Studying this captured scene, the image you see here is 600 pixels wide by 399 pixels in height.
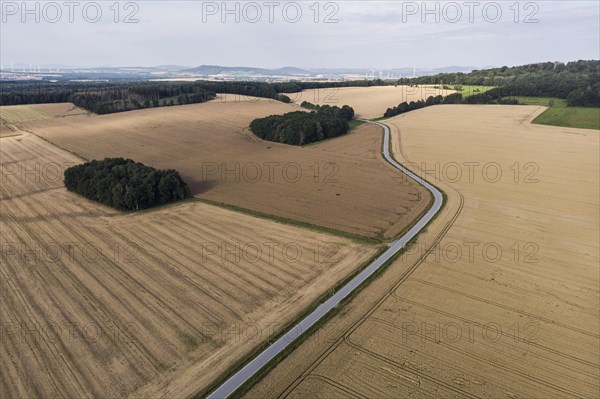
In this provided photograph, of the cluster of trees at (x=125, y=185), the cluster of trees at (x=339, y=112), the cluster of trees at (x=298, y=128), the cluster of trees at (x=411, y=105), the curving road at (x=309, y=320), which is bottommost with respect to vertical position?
the curving road at (x=309, y=320)

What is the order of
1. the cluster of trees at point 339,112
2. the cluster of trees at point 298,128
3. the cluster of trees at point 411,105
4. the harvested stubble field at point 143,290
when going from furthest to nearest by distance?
1. the cluster of trees at point 411,105
2. the cluster of trees at point 339,112
3. the cluster of trees at point 298,128
4. the harvested stubble field at point 143,290

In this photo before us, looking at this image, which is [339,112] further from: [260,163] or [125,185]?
[125,185]

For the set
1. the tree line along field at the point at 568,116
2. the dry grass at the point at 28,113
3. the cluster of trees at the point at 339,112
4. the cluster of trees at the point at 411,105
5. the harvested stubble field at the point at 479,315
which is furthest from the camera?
the cluster of trees at the point at 411,105

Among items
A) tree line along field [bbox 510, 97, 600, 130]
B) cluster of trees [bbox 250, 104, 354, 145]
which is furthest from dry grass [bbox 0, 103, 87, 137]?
tree line along field [bbox 510, 97, 600, 130]

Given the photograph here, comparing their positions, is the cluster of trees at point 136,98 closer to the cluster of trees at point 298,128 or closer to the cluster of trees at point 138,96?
the cluster of trees at point 138,96

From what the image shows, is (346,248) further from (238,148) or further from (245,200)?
(238,148)

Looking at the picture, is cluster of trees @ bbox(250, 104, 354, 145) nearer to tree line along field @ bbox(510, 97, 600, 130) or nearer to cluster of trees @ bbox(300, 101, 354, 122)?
cluster of trees @ bbox(300, 101, 354, 122)

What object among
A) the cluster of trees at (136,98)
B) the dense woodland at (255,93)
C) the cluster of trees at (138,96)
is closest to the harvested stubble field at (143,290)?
the cluster of trees at (136,98)
